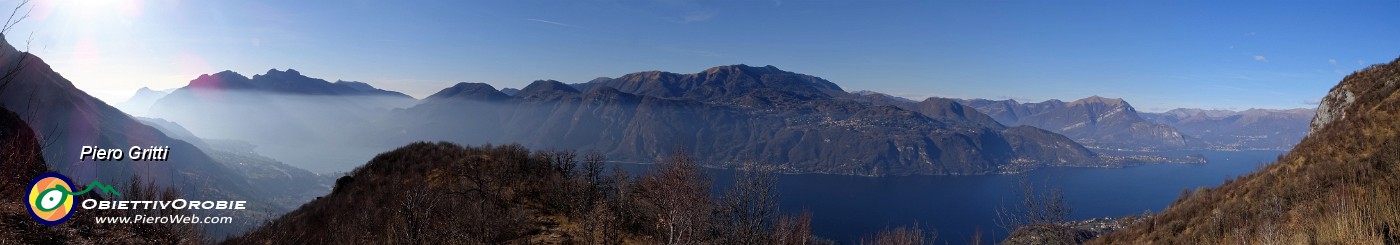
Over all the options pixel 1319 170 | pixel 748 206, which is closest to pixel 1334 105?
pixel 1319 170

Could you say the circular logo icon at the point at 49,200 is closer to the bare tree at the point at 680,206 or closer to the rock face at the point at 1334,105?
the bare tree at the point at 680,206

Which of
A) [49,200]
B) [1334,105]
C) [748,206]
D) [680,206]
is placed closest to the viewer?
[49,200]

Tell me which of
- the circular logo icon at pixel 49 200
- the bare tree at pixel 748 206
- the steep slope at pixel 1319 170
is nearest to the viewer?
the circular logo icon at pixel 49 200

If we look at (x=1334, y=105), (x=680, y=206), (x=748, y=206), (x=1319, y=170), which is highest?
(x=1334, y=105)

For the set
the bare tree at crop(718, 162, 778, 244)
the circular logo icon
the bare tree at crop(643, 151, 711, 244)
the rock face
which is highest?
the rock face

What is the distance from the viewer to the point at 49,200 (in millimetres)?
9922
